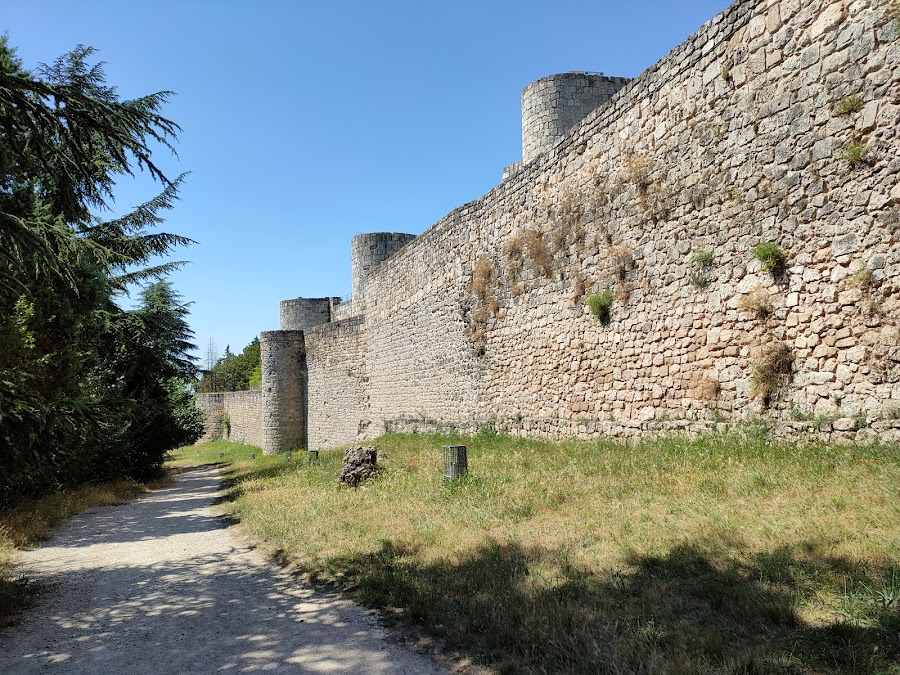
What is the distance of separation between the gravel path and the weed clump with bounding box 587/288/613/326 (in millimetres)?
6324

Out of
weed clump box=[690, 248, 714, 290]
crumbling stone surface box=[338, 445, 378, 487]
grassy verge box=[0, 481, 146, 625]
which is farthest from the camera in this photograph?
crumbling stone surface box=[338, 445, 378, 487]

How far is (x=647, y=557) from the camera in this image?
4.60 m

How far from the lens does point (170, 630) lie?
4559mm

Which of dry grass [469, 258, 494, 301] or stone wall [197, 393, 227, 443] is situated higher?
dry grass [469, 258, 494, 301]

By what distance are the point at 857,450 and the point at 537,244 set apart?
23.5 feet

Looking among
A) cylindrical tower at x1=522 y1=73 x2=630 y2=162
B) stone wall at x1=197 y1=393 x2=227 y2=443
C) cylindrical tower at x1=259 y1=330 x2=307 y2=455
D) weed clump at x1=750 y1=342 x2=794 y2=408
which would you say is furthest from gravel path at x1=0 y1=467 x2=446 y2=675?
stone wall at x1=197 y1=393 x2=227 y2=443

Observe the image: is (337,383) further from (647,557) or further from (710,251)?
(647,557)

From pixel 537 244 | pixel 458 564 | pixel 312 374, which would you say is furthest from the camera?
pixel 312 374

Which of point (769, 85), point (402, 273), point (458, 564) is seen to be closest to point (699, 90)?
point (769, 85)

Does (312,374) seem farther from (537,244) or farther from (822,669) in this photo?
(822,669)

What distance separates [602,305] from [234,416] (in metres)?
32.5

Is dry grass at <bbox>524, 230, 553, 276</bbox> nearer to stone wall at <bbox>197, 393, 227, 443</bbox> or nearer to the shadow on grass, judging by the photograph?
the shadow on grass

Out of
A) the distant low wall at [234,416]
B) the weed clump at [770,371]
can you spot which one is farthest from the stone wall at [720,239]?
the distant low wall at [234,416]

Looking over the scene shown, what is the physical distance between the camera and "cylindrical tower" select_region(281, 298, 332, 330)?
32281 millimetres
